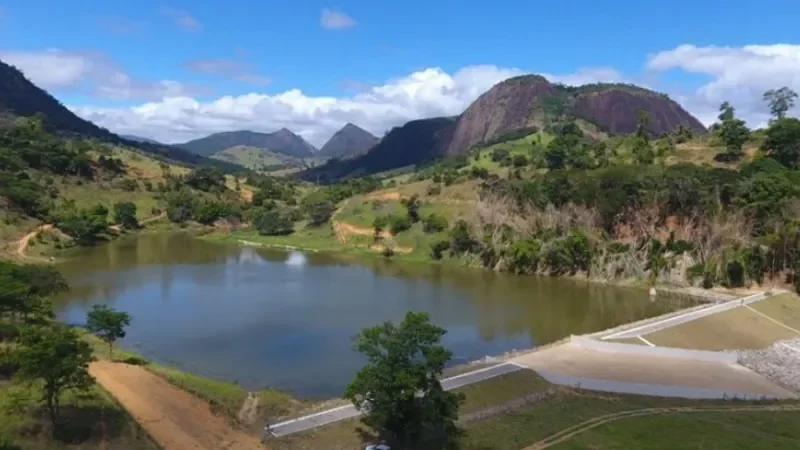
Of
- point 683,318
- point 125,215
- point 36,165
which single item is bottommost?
point 683,318

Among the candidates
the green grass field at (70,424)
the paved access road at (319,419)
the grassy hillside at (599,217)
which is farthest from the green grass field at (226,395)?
the grassy hillside at (599,217)

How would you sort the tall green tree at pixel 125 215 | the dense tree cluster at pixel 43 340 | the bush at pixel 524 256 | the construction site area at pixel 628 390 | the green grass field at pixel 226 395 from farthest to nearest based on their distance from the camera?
the tall green tree at pixel 125 215
the bush at pixel 524 256
the green grass field at pixel 226 395
the construction site area at pixel 628 390
the dense tree cluster at pixel 43 340

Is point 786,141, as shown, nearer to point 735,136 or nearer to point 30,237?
point 735,136

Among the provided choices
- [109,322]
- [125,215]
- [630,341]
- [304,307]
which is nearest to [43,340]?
[109,322]

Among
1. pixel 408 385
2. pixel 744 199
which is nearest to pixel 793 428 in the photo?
pixel 408 385

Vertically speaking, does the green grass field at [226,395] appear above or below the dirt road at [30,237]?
below

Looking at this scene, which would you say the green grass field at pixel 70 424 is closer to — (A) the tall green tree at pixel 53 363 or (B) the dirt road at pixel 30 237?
(A) the tall green tree at pixel 53 363

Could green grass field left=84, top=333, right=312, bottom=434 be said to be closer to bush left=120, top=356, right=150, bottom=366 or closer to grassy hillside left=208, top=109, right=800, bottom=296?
bush left=120, top=356, right=150, bottom=366
